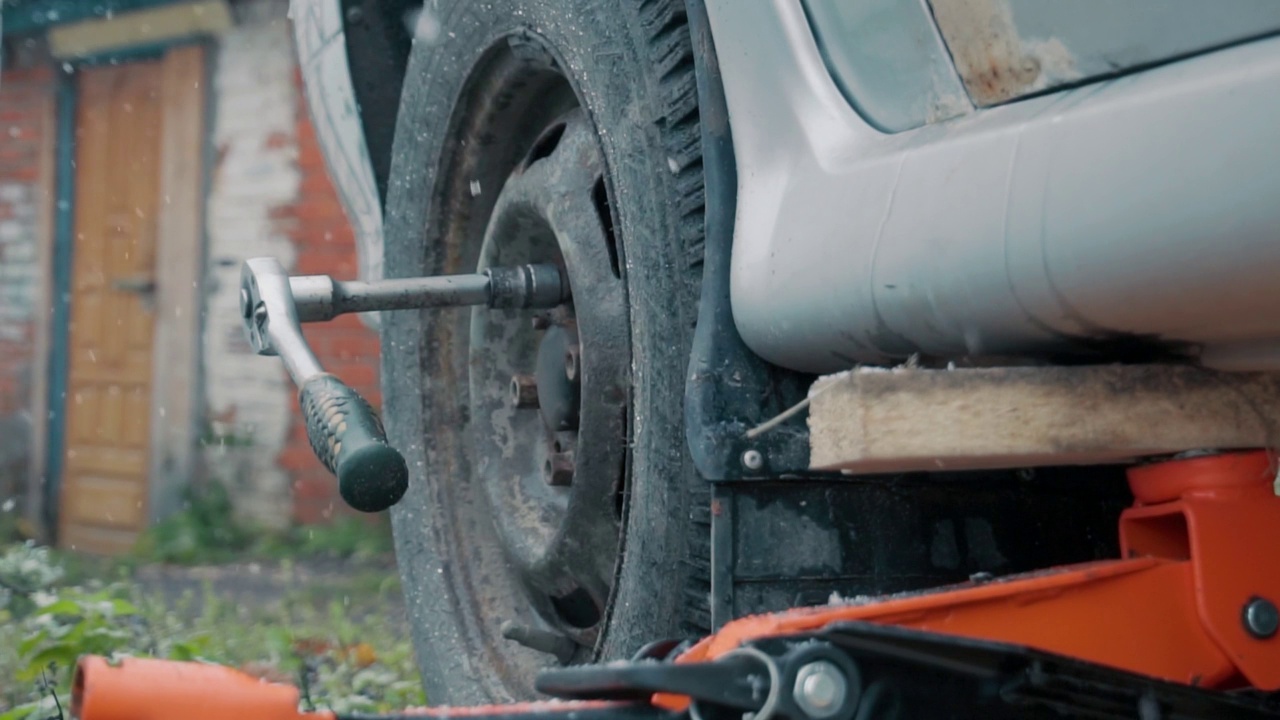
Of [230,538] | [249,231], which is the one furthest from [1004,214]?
[249,231]

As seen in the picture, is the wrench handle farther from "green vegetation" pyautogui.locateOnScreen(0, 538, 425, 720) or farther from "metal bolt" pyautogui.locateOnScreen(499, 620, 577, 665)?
"metal bolt" pyautogui.locateOnScreen(499, 620, 577, 665)

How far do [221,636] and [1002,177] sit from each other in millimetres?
3116

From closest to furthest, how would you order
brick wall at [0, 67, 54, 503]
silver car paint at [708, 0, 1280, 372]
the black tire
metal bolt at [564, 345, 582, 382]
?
1. silver car paint at [708, 0, 1280, 372]
2. the black tire
3. metal bolt at [564, 345, 582, 382]
4. brick wall at [0, 67, 54, 503]

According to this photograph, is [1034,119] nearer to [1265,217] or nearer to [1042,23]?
[1042,23]

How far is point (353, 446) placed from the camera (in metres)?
1.16

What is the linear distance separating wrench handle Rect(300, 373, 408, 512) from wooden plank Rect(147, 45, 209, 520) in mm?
5670

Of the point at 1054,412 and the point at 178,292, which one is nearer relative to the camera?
the point at 1054,412

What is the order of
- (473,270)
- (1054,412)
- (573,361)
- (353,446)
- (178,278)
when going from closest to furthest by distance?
(1054,412) → (353,446) → (573,361) → (473,270) → (178,278)

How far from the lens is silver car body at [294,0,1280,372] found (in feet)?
2.67

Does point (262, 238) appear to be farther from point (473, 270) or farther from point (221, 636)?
point (473, 270)

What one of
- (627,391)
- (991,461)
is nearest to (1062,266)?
(991,461)

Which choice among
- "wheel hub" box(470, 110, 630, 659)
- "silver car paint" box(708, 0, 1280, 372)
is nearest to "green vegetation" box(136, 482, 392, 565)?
"wheel hub" box(470, 110, 630, 659)

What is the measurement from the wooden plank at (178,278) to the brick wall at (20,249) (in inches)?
36.7

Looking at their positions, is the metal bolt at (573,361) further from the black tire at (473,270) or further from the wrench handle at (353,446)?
the wrench handle at (353,446)
